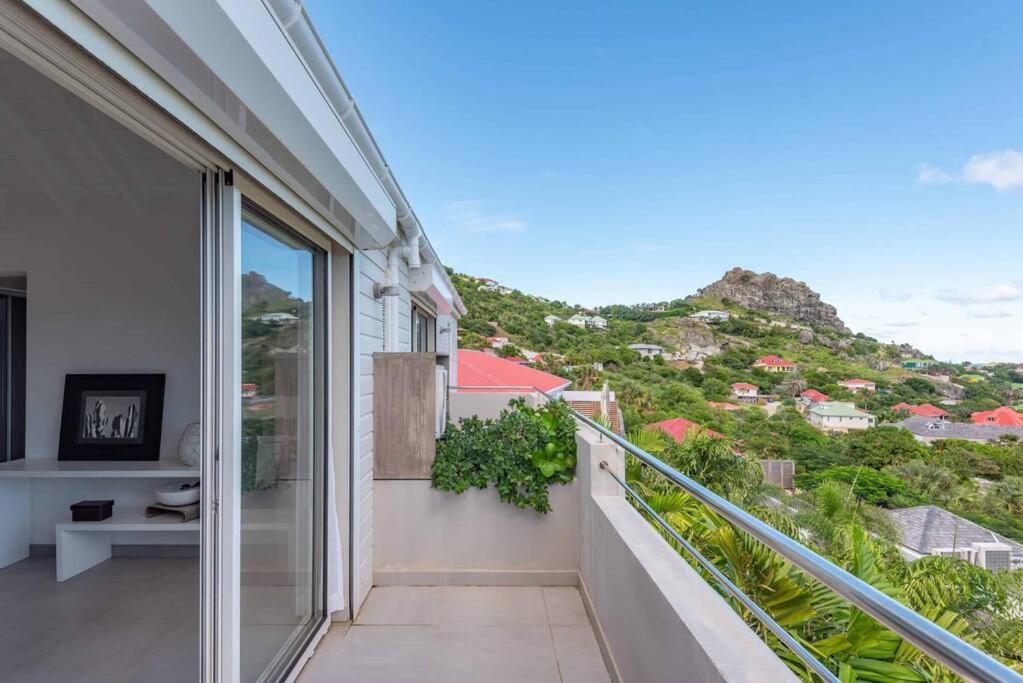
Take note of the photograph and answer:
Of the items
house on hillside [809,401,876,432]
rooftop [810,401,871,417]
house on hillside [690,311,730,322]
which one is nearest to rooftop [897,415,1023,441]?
house on hillside [809,401,876,432]

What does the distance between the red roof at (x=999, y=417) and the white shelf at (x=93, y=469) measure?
97.1 feet

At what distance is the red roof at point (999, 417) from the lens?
24109 millimetres

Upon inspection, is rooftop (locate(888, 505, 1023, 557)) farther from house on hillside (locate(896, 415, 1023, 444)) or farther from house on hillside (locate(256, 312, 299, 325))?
house on hillside (locate(256, 312, 299, 325))

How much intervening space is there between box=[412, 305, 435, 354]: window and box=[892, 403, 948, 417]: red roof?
81.6ft

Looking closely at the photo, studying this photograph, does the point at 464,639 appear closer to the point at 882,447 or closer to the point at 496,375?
the point at 496,375

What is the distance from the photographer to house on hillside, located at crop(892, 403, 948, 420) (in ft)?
79.5

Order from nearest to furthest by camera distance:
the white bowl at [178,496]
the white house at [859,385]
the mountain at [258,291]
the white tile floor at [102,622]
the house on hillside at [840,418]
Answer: the mountain at [258,291] < the white tile floor at [102,622] < the white bowl at [178,496] < the house on hillside at [840,418] < the white house at [859,385]

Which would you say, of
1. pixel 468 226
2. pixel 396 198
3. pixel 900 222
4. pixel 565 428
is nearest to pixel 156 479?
pixel 396 198

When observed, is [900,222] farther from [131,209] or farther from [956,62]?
[131,209]

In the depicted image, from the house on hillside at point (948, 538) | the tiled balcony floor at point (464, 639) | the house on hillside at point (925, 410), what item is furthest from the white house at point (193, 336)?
the house on hillside at point (925, 410)

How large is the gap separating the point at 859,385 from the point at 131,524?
3176 cm

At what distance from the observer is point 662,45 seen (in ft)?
74.1

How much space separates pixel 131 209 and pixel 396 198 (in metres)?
2.08

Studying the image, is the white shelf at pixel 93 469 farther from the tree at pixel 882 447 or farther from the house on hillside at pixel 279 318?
the tree at pixel 882 447
